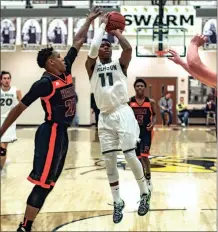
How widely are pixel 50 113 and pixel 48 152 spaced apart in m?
0.28

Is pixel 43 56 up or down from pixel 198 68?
up

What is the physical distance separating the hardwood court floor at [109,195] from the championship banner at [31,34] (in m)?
4.56

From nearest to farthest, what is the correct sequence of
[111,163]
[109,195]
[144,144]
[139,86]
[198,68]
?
1. [198,68]
2. [111,163]
3. [139,86]
4. [144,144]
5. [109,195]

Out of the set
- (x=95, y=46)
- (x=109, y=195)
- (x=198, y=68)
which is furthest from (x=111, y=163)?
(x=109, y=195)

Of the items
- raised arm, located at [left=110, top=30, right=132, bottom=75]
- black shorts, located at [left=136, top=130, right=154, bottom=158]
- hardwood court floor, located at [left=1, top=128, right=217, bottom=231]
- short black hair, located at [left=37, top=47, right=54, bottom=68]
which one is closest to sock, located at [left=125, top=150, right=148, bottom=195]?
black shorts, located at [left=136, top=130, right=154, bottom=158]

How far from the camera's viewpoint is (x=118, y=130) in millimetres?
3342

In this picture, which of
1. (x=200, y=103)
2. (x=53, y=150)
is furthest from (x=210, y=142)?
(x=53, y=150)

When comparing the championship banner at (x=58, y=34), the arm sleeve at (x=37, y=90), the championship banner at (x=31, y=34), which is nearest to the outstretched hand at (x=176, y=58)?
the arm sleeve at (x=37, y=90)

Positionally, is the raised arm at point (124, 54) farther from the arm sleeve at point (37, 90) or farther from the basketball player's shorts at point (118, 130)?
the arm sleeve at point (37, 90)

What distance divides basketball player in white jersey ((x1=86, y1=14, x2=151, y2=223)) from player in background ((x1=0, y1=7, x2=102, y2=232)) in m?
0.21

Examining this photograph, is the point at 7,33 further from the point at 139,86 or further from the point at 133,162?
the point at 133,162

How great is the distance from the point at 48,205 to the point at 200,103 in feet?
55.9

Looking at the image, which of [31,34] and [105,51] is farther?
[31,34]

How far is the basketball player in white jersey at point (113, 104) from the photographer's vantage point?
3168mm
